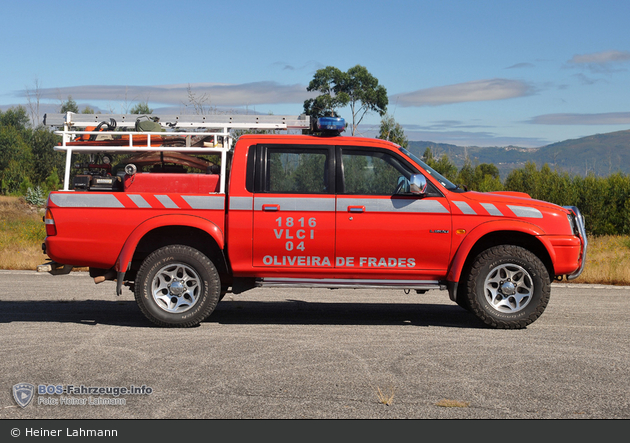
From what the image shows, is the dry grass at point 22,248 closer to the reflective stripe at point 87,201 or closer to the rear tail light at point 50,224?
the rear tail light at point 50,224

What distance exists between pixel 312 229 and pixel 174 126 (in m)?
2.17

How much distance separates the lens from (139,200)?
7188 millimetres

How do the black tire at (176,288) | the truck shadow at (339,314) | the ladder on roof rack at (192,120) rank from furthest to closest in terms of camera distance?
the truck shadow at (339,314)
the ladder on roof rack at (192,120)
the black tire at (176,288)

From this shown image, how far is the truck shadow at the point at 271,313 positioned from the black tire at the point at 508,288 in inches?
15.3

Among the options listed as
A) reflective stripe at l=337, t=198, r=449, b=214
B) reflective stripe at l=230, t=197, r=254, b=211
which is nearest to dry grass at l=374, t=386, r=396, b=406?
reflective stripe at l=337, t=198, r=449, b=214

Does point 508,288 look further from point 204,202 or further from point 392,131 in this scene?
point 392,131

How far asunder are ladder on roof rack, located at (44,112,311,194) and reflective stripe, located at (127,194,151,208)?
0.56 metres

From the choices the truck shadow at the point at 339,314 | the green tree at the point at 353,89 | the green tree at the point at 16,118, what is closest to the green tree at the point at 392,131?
the green tree at the point at 353,89

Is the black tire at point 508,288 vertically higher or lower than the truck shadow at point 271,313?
higher

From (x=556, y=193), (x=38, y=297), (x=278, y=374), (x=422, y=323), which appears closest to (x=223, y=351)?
(x=278, y=374)

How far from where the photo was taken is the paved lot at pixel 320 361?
14.4 ft

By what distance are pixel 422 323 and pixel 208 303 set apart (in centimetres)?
254

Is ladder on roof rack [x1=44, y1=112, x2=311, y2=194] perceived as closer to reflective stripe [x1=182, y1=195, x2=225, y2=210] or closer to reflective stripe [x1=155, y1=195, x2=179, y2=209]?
reflective stripe [x1=182, y1=195, x2=225, y2=210]

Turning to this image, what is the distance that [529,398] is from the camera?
4605 millimetres
